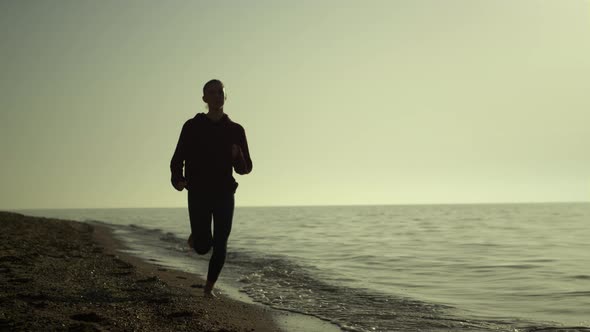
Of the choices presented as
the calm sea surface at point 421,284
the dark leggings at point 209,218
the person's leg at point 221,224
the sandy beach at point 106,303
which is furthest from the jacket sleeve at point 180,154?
the calm sea surface at point 421,284

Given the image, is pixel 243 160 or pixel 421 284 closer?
pixel 243 160

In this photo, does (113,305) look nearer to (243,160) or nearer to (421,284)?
(243,160)

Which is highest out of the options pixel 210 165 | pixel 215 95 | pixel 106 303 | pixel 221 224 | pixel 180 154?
pixel 215 95

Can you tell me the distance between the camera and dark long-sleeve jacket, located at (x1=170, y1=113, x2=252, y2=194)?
5793 millimetres

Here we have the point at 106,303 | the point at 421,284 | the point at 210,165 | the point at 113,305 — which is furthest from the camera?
the point at 421,284

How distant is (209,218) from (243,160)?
78 centimetres

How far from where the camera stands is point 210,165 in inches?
228

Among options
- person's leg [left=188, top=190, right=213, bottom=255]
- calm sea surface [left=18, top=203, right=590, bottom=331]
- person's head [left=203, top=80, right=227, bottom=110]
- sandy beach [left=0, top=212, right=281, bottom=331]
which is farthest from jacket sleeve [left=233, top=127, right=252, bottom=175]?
calm sea surface [left=18, top=203, right=590, bottom=331]

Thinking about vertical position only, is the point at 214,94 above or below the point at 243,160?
above

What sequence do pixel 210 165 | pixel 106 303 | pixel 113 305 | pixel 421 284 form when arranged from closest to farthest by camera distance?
pixel 113 305
pixel 106 303
pixel 210 165
pixel 421 284

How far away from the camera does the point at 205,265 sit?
40.1 feet

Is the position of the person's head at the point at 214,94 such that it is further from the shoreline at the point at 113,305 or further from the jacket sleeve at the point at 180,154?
the shoreline at the point at 113,305

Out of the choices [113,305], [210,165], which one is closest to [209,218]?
[210,165]

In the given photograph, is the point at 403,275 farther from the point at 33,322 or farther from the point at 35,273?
the point at 33,322
